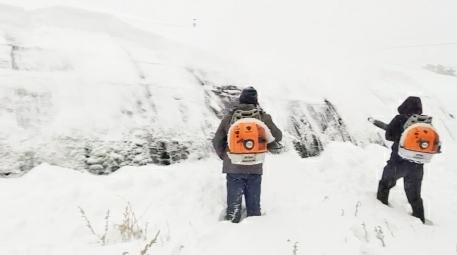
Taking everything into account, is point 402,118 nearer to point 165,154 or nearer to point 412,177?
point 412,177

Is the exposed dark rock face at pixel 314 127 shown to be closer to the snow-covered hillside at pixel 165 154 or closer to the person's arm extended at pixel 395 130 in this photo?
the snow-covered hillside at pixel 165 154

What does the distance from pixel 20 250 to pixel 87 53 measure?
3.77 metres

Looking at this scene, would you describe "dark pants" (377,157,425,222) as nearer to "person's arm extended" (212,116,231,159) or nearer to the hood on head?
the hood on head

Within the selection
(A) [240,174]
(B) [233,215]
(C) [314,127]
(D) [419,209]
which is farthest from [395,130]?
(B) [233,215]

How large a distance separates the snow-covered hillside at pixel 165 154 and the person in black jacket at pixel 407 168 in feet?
0.91

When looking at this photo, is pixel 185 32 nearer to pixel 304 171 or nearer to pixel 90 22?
pixel 90 22

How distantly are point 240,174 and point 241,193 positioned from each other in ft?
0.83

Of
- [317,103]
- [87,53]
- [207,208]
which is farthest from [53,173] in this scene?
[317,103]

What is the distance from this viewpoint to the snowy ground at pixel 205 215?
4.55 metres

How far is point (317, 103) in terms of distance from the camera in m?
9.09

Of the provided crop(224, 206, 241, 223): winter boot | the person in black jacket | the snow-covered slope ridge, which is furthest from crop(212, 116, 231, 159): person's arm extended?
the person in black jacket

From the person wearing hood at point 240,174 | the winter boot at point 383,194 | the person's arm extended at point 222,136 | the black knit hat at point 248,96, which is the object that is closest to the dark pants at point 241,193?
the person wearing hood at point 240,174

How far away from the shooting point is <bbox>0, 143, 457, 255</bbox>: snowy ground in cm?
455

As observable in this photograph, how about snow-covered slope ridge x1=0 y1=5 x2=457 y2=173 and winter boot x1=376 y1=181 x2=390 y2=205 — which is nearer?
snow-covered slope ridge x1=0 y1=5 x2=457 y2=173
